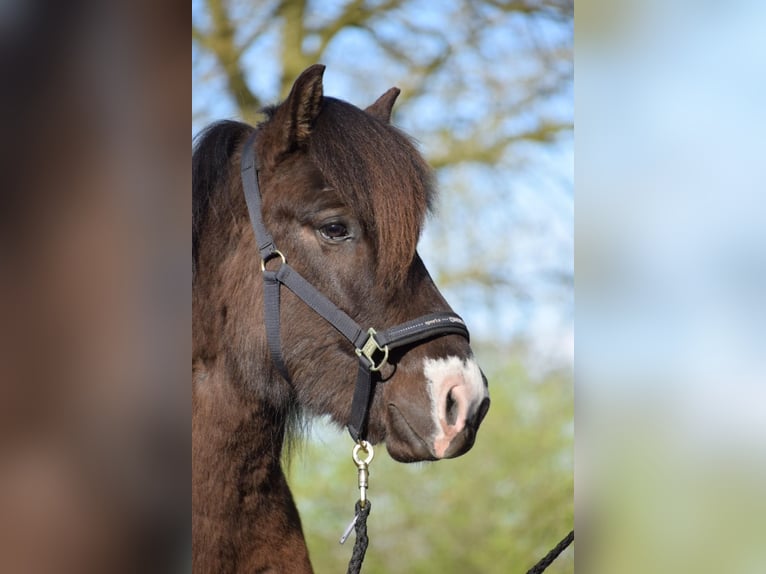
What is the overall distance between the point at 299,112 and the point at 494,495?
415 cm

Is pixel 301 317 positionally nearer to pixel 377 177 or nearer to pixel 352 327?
pixel 352 327

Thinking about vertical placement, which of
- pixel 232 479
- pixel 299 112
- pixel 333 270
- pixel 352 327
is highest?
pixel 299 112

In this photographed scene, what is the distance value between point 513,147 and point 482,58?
68 cm

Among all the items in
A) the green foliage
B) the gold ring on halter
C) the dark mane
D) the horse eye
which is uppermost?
the dark mane

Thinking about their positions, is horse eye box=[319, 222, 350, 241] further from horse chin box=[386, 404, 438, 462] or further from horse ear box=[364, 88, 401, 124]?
horse ear box=[364, 88, 401, 124]

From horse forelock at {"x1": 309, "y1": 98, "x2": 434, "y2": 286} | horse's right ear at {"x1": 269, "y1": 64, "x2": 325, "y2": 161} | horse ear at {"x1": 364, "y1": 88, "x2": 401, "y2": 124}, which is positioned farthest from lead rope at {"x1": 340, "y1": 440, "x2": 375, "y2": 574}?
horse ear at {"x1": 364, "y1": 88, "x2": 401, "y2": 124}

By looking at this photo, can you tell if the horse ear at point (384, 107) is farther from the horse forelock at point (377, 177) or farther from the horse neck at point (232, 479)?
the horse neck at point (232, 479)

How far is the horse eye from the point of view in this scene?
1594mm

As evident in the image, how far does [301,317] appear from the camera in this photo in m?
1.60

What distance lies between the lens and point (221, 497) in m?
1.58

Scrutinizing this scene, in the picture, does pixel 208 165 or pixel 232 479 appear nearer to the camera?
pixel 232 479
